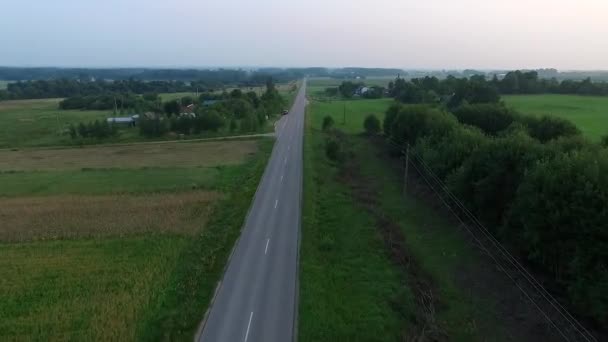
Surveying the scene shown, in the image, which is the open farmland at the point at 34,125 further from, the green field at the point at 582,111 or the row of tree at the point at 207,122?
the green field at the point at 582,111

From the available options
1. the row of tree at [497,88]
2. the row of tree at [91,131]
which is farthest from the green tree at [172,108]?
the row of tree at [497,88]

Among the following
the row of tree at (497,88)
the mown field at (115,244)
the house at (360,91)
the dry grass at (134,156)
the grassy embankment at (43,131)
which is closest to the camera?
the mown field at (115,244)

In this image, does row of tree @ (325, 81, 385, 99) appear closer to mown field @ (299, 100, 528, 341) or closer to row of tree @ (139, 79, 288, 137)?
row of tree @ (139, 79, 288, 137)

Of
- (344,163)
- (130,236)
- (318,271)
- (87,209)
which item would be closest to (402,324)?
(318,271)

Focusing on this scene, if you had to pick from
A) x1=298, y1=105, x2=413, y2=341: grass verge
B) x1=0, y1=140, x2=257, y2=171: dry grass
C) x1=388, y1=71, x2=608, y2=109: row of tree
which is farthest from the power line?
x1=388, y1=71, x2=608, y2=109: row of tree

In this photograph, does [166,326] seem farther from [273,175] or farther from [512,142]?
[273,175]

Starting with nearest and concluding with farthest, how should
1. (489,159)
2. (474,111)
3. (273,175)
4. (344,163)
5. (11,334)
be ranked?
(11,334), (489,159), (273,175), (344,163), (474,111)
